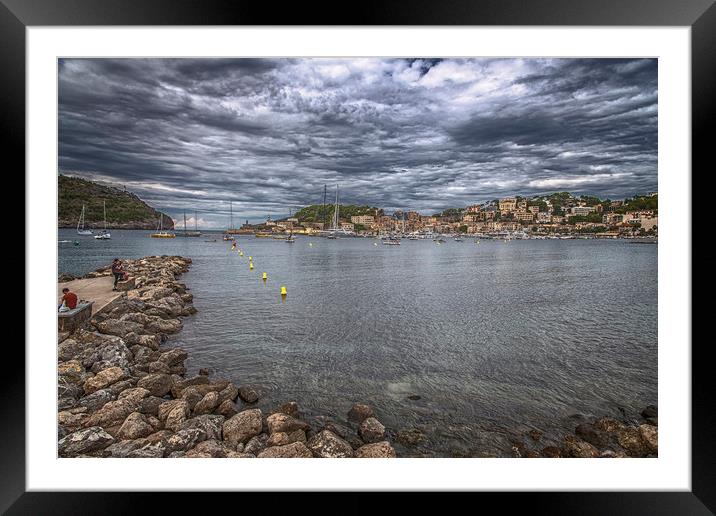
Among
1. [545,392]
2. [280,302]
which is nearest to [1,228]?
[545,392]

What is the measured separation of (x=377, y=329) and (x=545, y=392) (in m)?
3.88

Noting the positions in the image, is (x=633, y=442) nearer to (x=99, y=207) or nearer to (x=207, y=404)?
(x=207, y=404)

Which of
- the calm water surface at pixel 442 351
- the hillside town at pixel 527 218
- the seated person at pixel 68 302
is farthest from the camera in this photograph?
the hillside town at pixel 527 218

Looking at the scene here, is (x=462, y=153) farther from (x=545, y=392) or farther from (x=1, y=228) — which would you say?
(x=1, y=228)

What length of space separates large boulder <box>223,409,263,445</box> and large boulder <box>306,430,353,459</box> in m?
0.59

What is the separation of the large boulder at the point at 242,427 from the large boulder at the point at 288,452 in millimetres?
324

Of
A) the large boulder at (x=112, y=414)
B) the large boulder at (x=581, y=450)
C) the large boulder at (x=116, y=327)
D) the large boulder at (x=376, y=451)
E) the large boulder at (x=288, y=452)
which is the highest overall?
the large boulder at (x=116, y=327)

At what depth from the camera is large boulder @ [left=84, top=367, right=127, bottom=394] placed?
4168 millimetres

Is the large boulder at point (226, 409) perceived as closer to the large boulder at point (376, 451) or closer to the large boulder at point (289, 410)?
the large boulder at point (289, 410)

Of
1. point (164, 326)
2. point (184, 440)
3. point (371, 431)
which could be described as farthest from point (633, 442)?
point (164, 326)

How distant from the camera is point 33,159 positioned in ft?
7.28

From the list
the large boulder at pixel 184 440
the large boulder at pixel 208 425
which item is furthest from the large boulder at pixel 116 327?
the large boulder at pixel 184 440

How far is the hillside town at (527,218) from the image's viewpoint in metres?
19.9

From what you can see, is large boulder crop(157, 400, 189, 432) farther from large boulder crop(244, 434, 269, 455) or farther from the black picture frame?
the black picture frame
